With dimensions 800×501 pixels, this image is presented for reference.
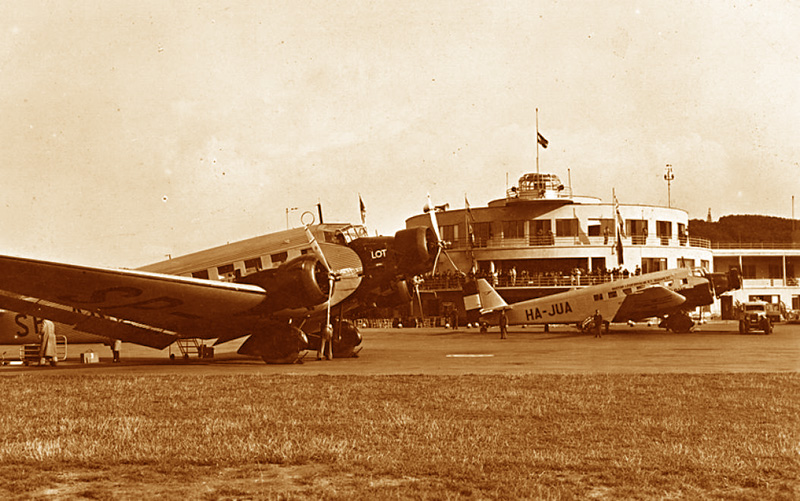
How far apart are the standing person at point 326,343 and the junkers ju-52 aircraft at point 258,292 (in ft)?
1.68

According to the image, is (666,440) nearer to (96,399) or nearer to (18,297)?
(96,399)

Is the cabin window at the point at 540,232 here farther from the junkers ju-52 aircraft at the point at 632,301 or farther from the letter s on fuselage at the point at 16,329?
the letter s on fuselage at the point at 16,329

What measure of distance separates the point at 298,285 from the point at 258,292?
3.86 ft

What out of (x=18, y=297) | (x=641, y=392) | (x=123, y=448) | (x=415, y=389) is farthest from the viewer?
(x=18, y=297)

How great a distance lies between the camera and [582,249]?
78062 mm

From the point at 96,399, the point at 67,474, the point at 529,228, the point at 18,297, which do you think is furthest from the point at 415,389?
the point at 529,228

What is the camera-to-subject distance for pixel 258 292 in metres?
23.8

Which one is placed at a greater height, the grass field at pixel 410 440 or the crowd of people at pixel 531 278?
the crowd of people at pixel 531 278

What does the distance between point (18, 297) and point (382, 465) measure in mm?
18108

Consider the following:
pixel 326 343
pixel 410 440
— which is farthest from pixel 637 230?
pixel 410 440

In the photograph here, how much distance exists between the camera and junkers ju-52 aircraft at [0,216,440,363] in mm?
22422

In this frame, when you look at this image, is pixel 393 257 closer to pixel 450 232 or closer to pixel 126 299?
pixel 126 299

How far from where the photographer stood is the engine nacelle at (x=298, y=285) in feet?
78.2

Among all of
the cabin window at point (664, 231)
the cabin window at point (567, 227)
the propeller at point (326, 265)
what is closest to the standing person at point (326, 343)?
the propeller at point (326, 265)
